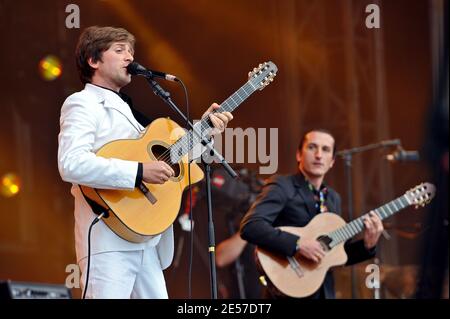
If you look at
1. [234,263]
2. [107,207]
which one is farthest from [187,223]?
[107,207]

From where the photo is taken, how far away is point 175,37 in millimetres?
7867

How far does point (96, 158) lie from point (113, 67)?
0.56m

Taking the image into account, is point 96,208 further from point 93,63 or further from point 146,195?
point 93,63

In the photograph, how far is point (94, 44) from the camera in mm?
4039

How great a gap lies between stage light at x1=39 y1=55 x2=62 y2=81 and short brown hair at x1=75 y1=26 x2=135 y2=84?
3.38m

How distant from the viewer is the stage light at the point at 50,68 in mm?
7395

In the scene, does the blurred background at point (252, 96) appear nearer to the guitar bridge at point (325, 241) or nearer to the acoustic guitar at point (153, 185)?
the guitar bridge at point (325, 241)

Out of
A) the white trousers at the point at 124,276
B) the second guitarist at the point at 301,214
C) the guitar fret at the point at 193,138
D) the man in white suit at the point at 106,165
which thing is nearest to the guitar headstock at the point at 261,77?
the guitar fret at the point at 193,138

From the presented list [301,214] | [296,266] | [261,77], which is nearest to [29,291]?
[261,77]

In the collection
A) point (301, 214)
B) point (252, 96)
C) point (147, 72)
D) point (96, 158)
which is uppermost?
point (252, 96)

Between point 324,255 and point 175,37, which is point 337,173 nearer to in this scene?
point 175,37

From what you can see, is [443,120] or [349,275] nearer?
[349,275]
